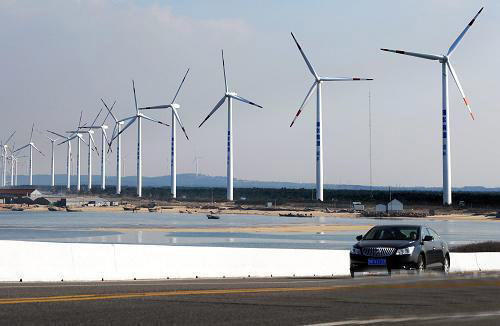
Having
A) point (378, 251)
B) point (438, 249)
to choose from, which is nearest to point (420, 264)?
point (378, 251)

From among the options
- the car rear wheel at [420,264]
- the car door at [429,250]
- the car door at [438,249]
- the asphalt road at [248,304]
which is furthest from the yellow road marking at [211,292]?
the car door at [438,249]

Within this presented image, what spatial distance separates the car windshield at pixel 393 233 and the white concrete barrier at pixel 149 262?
3.02 metres

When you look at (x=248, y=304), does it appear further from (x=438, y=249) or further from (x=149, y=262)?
(x=438, y=249)

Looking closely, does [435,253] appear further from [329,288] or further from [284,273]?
[329,288]

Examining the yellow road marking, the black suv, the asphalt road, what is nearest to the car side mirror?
the black suv

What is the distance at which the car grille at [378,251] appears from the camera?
27359mm

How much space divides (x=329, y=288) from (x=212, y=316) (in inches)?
294

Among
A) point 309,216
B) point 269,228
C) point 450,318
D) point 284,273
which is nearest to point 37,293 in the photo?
point 450,318

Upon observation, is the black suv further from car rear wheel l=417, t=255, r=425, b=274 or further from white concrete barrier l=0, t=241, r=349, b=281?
white concrete barrier l=0, t=241, r=349, b=281

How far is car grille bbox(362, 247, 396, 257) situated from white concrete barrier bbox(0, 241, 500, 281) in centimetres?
353

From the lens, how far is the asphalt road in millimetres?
14391

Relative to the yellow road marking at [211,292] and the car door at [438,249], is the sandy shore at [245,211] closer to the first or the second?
the car door at [438,249]

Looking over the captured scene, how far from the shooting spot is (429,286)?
22766 millimetres

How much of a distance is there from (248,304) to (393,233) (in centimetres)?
1272
